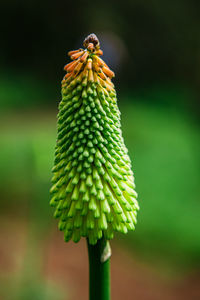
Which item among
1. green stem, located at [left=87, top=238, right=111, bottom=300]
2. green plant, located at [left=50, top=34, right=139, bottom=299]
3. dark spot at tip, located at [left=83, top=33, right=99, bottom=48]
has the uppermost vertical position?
dark spot at tip, located at [left=83, top=33, right=99, bottom=48]

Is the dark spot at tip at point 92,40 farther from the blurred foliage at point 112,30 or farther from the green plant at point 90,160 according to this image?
the blurred foliage at point 112,30

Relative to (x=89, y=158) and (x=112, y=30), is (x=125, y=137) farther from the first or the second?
(x=89, y=158)

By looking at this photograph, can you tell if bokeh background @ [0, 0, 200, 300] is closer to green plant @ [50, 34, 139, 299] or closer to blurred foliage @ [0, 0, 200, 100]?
blurred foliage @ [0, 0, 200, 100]

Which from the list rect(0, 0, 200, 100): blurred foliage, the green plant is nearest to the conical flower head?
the green plant

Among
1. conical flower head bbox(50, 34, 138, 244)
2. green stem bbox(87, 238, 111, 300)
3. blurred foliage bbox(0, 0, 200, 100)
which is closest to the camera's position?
green stem bbox(87, 238, 111, 300)
